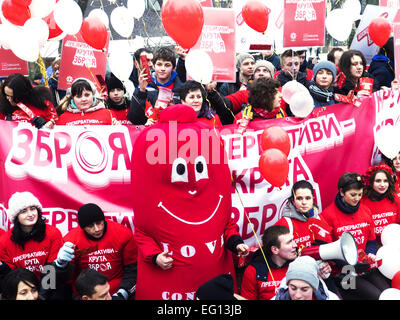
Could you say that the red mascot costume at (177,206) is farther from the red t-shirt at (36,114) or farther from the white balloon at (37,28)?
the white balloon at (37,28)

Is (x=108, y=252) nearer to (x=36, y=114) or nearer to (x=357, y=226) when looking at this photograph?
(x=36, y=114)

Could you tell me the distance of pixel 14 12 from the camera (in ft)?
18.5

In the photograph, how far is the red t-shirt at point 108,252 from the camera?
4.57 m

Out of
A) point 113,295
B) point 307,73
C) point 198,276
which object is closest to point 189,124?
point 198,276

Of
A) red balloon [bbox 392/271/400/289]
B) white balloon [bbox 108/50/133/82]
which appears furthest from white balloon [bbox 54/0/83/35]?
red balloon [bbox 392/271/400/289]

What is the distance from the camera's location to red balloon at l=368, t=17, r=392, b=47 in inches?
252

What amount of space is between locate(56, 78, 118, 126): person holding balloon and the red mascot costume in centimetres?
138

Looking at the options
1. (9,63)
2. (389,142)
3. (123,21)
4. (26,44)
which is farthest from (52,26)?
(389,142)

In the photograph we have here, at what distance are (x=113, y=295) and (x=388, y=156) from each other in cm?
284

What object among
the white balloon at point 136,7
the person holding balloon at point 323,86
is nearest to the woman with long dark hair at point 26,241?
the person holding balloon at point 323,86

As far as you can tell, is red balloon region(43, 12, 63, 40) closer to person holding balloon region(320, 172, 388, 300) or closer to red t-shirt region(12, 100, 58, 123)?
red t-shirt region(12, 100, 58, 123)

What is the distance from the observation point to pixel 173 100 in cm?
557

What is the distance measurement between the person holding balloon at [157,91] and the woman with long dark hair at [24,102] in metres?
0.77

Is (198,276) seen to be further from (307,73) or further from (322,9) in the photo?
(307,73)
